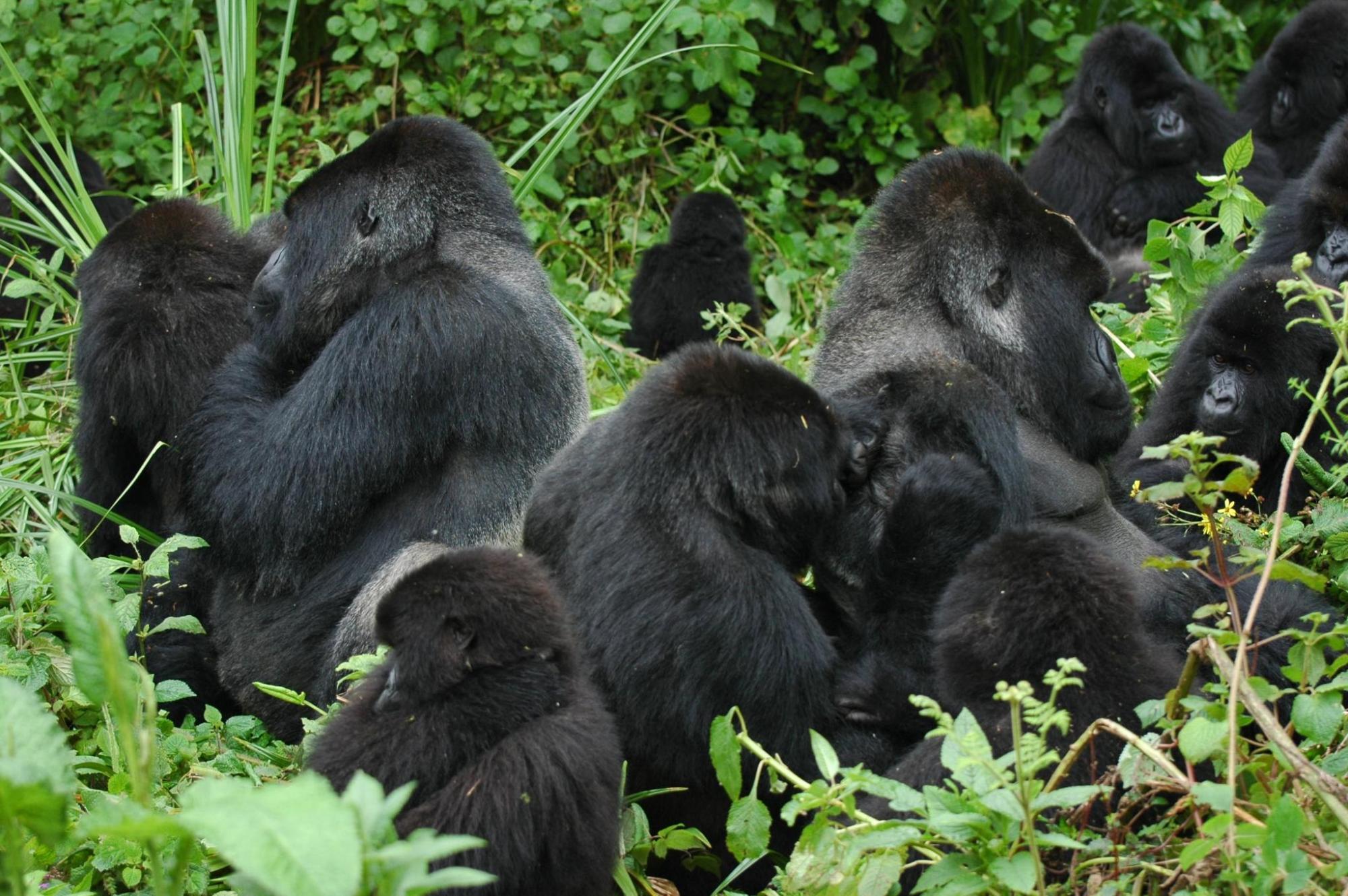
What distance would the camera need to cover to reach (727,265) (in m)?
6.58

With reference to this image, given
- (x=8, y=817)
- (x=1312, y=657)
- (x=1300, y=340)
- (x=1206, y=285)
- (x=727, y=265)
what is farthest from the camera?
(x=727, y=265)

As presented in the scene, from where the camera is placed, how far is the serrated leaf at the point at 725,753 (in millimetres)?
2590

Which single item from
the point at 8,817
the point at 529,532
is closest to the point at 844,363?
the point at 529,532

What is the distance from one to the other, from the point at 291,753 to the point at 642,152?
4.48 metres

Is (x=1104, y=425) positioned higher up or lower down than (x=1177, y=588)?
higher up

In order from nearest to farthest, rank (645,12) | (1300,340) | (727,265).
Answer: (1300,340) < (727,265) < (645,12)

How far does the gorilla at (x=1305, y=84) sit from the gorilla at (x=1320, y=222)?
295cm

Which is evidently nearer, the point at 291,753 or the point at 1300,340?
the point at 291,753

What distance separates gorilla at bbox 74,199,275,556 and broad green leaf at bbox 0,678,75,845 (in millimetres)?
2175

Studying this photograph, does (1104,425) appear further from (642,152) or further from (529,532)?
(642,152)

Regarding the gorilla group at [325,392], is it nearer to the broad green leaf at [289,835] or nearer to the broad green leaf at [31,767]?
the broad green leaf at [31,767]

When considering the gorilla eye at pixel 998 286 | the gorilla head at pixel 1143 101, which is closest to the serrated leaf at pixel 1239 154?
the gorilla eye at pixel 998 286

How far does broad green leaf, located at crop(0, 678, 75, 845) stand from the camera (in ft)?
5.72

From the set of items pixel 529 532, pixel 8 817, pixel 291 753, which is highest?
pixel 8 817
